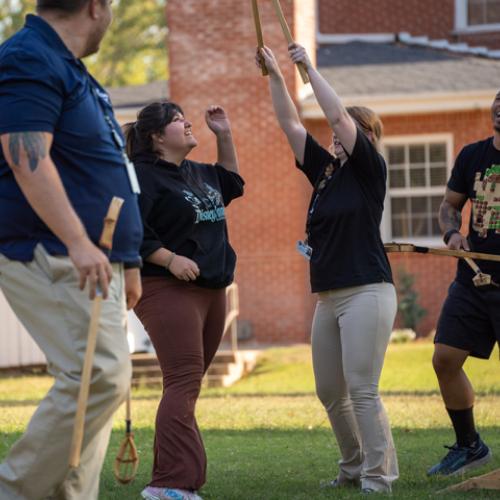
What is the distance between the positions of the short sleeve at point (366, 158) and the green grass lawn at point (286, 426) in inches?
66.3

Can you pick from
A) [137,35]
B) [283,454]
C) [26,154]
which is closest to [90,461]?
[26,154]

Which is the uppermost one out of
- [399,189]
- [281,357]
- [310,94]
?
[310,94]

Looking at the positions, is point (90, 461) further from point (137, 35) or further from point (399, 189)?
point (137, 35)

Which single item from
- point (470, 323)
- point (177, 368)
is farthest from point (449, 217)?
point (177, 368)

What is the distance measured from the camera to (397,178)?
1975 centimetres

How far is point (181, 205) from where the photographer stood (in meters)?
6.28

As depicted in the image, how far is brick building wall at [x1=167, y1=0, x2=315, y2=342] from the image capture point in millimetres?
19094

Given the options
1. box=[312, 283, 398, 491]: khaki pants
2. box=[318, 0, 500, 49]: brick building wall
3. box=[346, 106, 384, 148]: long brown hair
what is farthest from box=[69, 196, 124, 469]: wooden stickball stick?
box=[318, 0, 500, 49]: brick building wall

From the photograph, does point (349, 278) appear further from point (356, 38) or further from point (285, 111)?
point (356, 38)

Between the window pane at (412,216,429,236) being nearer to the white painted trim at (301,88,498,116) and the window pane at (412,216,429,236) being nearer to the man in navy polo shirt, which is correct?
the white painted trim at (301,88,498,116)

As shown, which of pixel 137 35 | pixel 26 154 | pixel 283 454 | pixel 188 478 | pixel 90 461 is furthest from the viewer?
pixel 137 35

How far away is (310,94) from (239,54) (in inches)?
51.1

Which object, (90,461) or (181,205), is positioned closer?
(90,461)

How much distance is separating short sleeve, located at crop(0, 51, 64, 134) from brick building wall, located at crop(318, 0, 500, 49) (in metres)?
20.3
